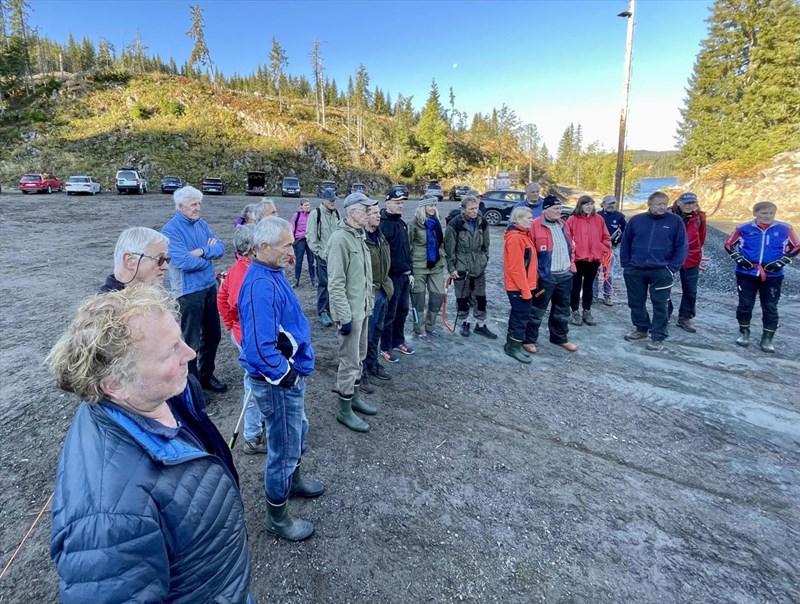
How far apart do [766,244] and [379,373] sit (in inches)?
213

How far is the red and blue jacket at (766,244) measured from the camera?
525 centimetres

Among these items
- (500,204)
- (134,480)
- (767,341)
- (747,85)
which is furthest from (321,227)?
(747,85)

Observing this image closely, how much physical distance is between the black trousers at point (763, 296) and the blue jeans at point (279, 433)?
6.24 meters

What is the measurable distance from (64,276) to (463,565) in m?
9.71

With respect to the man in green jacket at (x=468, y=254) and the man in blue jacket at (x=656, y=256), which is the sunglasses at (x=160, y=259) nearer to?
the man in green jacket at (x=468, y=254)

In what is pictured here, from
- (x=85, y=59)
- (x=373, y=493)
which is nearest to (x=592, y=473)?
(x=373, y=493)

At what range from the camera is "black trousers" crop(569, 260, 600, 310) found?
644 cm

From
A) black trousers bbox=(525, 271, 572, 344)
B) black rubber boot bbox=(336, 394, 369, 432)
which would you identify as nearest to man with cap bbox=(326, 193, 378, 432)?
black rubber boot bbox=(336, 394, 369, 432)

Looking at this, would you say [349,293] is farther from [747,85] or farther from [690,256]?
[747,85]

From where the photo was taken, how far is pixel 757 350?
5.45m

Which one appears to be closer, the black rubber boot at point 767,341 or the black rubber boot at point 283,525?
the black rubber boot at point 283,525

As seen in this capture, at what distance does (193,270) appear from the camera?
365 centimetres

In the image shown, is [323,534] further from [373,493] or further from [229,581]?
[229,581]

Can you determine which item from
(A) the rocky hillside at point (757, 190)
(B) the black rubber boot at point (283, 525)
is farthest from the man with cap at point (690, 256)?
(A) the rocky hillside at point (757, 190)
